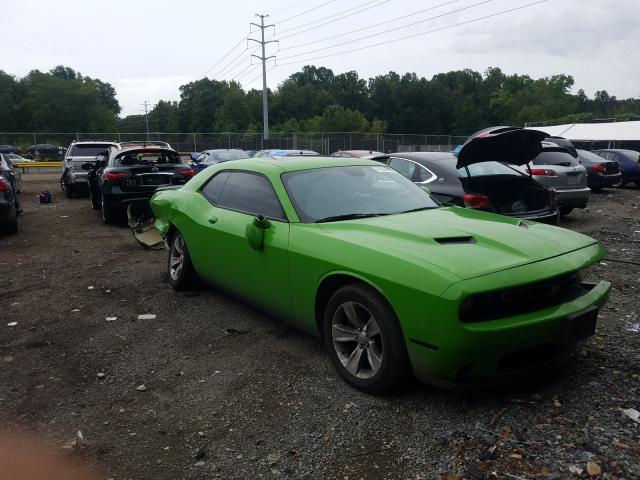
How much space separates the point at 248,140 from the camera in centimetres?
3919

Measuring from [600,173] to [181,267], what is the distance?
14.2 metres

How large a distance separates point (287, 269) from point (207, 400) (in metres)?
1.07

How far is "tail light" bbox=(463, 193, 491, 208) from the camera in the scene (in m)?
6.48

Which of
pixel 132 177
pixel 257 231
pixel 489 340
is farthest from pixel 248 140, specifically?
pixel 489 340

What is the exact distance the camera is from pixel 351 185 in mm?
4414

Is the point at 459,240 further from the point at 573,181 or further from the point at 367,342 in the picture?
the point at 573,181

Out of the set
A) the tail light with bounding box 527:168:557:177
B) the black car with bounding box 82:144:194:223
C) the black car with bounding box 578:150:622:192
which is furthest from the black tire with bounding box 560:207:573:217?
the black car with bounding box 82:144:194:223

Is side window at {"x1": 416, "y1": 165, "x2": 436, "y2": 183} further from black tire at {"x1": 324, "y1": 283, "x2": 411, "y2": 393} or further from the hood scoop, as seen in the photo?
black tire at {"x1": 324, "y1": 283, "x2": 411, "y2": 393}

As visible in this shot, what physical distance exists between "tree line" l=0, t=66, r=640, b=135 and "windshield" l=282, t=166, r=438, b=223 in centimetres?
7413

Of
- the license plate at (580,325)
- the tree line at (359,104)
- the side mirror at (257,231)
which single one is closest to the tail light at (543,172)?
the license plate at (580,325)

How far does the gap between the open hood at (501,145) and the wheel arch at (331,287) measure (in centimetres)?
296

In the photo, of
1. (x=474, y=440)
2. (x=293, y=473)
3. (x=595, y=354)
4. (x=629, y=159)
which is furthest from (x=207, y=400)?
(x=629, y=159)

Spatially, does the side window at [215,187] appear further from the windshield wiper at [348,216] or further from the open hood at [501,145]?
the open hood at [501,145]

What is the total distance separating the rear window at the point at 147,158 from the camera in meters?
10.1
